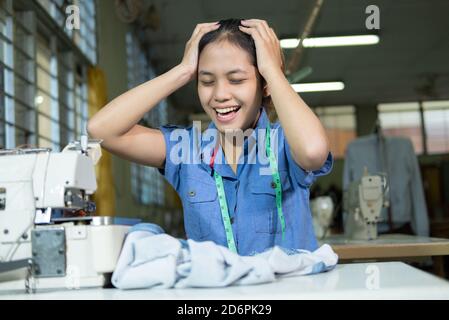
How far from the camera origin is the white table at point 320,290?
92 centimetres

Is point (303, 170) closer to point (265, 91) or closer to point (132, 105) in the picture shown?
point (265, 91)

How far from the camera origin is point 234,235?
1517 mm

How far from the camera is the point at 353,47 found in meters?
8.75

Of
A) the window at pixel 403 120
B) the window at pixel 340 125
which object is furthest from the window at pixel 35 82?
the window at pixel 403 120

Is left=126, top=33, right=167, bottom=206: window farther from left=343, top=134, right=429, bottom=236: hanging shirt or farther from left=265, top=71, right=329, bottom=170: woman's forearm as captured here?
left=265, top=71, right=329, bottom=170: woman's forearm

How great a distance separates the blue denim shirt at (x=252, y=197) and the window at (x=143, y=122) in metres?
4.68

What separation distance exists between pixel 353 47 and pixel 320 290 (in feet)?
26.9

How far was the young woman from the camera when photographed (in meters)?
1.49

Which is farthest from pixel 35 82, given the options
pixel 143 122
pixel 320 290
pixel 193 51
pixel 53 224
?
pixel 320 290

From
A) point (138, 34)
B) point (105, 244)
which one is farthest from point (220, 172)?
point (138, 34)

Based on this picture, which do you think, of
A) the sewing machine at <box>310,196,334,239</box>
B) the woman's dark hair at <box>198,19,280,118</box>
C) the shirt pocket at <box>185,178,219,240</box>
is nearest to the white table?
the shirt pocket at <box>185,178,219,240</box>

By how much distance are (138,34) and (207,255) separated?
23.2 ft

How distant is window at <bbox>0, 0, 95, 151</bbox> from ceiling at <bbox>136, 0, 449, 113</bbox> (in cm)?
96

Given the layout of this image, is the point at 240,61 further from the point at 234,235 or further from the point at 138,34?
the point at 138,34
